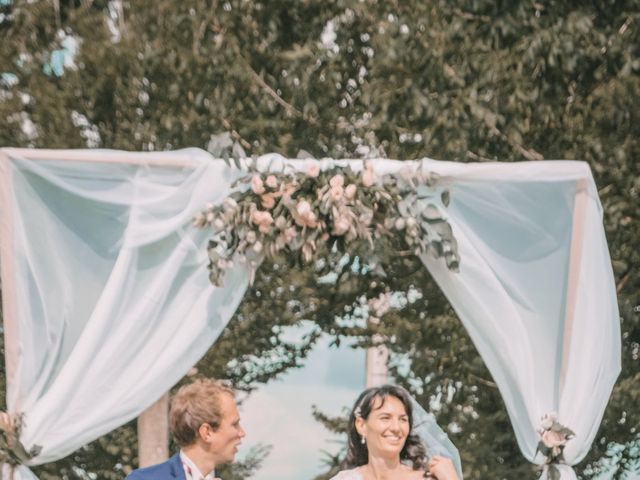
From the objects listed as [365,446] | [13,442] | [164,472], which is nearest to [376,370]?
[365,446]

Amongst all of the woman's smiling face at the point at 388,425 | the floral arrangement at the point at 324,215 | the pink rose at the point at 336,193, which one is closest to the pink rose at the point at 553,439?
the woman's smiling face at the point at 388,425

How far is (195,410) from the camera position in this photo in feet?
16.5

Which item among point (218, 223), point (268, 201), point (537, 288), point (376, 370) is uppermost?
point (376, 370)

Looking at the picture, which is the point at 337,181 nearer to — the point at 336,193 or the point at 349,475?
the point at 336,193

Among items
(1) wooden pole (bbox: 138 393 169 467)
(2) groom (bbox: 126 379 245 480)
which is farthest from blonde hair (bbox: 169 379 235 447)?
(1) wooden pole (bbox: 138 393 169 467)

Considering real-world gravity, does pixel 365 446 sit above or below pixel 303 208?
below

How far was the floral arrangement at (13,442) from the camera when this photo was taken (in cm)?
574

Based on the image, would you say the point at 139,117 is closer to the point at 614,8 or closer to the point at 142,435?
the point at 142,435

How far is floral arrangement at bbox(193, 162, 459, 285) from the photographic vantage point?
5.93 metres

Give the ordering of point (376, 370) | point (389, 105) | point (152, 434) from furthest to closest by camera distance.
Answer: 1. point (376, 370)
2. point (152, 434)
3. point (389, 105)

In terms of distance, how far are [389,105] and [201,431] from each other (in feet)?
12.9

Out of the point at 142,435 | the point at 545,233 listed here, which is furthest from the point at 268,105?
the point at 545,233

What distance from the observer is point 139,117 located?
1104 cm

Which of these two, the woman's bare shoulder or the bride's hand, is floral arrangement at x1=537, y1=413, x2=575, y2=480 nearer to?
the bride's hand
